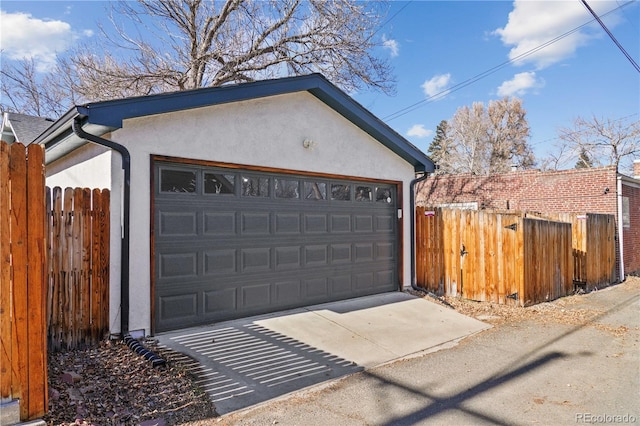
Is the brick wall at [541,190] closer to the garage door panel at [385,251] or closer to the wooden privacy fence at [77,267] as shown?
the garage door panel at [385,251]

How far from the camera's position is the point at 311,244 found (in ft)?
23.3

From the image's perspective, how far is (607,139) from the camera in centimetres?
2495

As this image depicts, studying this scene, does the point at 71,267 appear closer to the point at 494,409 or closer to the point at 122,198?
the point at 122,198

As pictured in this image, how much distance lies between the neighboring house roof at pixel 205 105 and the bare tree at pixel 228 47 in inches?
281

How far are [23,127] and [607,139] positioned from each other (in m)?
30.2

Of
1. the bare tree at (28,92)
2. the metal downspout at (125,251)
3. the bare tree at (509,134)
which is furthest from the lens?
the bare tree at (509,134)

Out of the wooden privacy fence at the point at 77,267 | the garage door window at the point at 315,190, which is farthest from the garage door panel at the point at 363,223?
the wooden privacy fence at the point at 77,267

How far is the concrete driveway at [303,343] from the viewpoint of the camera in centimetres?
408

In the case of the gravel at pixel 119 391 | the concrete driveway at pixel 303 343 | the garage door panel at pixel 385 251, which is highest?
the garage door panel at pixel 385 251

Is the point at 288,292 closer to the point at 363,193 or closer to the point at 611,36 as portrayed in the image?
the point at 363,193

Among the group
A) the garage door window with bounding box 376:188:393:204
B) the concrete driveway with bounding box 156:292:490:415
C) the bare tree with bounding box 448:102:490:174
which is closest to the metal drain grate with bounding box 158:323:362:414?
the concrete driveway with bounding box 156:292:490:415

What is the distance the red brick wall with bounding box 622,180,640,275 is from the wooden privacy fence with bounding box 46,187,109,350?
48.1 ft

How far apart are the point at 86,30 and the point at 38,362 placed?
47.0 feet

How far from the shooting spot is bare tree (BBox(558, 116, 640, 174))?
24036 millimetres
